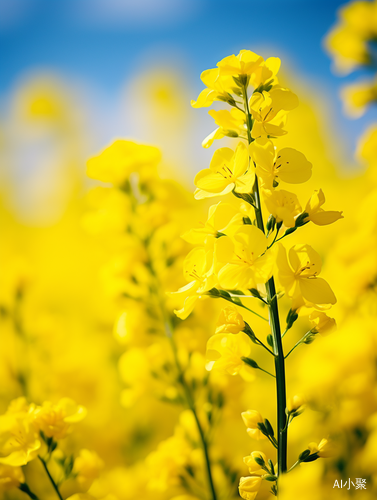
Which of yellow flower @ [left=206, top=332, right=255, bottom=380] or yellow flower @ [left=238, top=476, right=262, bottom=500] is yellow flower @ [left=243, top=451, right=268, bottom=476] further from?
yellow flower @ [left=206, top=332, right=255, bottom=380]

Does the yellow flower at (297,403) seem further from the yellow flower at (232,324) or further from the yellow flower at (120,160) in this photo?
the yellow flower at (120,160)

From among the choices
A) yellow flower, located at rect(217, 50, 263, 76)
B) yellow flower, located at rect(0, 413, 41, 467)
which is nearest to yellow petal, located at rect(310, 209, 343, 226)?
yellow flower, located at rect(217, 50, 263, 76)

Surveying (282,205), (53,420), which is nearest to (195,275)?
(282,205)

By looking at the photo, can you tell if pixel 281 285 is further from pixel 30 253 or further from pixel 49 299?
pixel 30 253

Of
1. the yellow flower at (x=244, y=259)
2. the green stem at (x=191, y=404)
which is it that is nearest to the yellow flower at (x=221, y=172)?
the yellow flower at (x=244, y=259)

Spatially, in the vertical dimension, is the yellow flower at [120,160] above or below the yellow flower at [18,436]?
above

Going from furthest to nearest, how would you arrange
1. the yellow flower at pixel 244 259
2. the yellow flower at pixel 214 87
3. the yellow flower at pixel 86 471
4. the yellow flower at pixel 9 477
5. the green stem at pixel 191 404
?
the green stem at pixel 191 404 < the yellow flower at pixel 86 471 < the yellow flower at pixel 9 477 < the yellow flower at pixel 214 87 < the yellow flower at pixel 244 259
